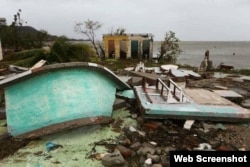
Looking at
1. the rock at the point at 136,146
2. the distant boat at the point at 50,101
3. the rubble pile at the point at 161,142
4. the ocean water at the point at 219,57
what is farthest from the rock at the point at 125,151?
the ocean water at the point at 219,57

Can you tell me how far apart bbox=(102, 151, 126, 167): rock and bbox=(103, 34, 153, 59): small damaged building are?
18931mm

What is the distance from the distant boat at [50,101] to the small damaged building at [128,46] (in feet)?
57.3

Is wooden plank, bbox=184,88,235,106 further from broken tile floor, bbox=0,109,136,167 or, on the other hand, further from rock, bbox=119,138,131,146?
broken tile floor, bbox=0,109,136,167

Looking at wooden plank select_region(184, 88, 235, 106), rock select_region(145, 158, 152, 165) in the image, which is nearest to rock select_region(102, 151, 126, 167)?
rock select_region(145, 158, 152, 165)

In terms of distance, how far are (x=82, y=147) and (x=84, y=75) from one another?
145 cm

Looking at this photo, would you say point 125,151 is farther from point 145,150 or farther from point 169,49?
point 169,49

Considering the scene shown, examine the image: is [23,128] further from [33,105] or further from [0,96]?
[0,96]

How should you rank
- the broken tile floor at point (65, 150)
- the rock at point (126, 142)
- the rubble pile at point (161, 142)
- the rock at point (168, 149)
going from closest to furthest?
the rubble pile at point (161, 142) → the broken tile floor at point (65, 150) → the rock at point (168, 149) → the rock at point (126, 142)

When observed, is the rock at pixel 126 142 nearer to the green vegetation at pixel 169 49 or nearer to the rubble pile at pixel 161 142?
the rubble pile at pixel 161 142

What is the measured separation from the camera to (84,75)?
5234 mm

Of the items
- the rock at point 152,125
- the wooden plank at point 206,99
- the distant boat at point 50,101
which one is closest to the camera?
the distant boat at point 50,101

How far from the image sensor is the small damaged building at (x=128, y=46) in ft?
73.5

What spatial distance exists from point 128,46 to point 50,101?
59.1 ft

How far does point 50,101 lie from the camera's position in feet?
15.6
